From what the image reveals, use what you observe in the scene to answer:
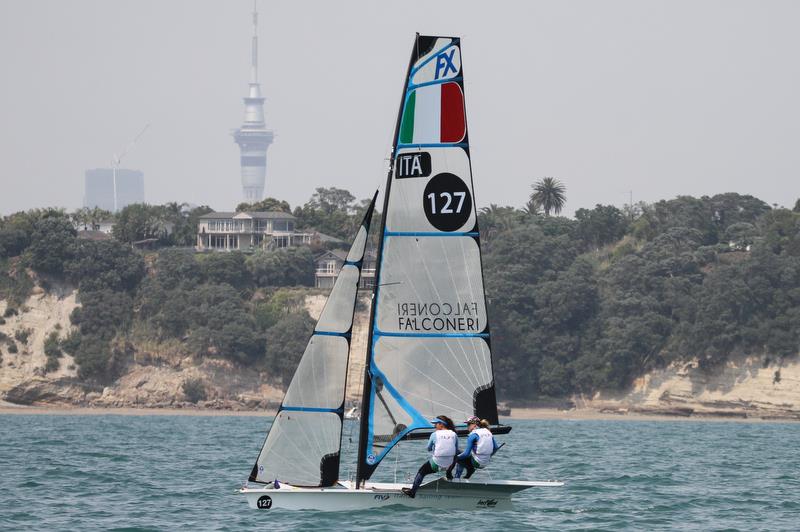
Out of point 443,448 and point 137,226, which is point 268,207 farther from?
point 443,448

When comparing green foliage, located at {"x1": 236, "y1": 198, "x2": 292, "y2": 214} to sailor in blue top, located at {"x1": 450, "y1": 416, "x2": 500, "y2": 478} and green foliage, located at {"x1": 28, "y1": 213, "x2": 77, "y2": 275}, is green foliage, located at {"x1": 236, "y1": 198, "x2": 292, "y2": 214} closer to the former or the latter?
green foliage, located at {"x1": 28, "y1": 213, "x2": 77, "y2": 275}

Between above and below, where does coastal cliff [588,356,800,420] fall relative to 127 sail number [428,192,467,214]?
below

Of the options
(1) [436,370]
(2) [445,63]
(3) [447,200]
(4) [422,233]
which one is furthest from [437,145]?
A: (1) [436,370]

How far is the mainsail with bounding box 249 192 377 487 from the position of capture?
1027 inches

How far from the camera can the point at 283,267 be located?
12312 cm

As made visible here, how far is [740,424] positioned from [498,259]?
30064mm

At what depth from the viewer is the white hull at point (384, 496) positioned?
82.5ft

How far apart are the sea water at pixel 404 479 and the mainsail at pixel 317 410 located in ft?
2.39

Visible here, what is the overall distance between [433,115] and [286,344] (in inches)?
3359

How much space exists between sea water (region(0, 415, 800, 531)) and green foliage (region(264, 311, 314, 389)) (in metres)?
42.2

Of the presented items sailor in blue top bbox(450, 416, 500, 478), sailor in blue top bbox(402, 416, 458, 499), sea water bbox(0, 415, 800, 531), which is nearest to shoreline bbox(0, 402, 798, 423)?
sea water bbox(0, 415, 800, 531)

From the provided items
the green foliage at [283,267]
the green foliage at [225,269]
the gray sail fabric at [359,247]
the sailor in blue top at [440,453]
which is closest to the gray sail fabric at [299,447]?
the sailor in blue top at [440,453]

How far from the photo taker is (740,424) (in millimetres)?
A: 96938

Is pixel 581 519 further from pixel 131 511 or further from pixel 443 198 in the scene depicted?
pixel 131 511
